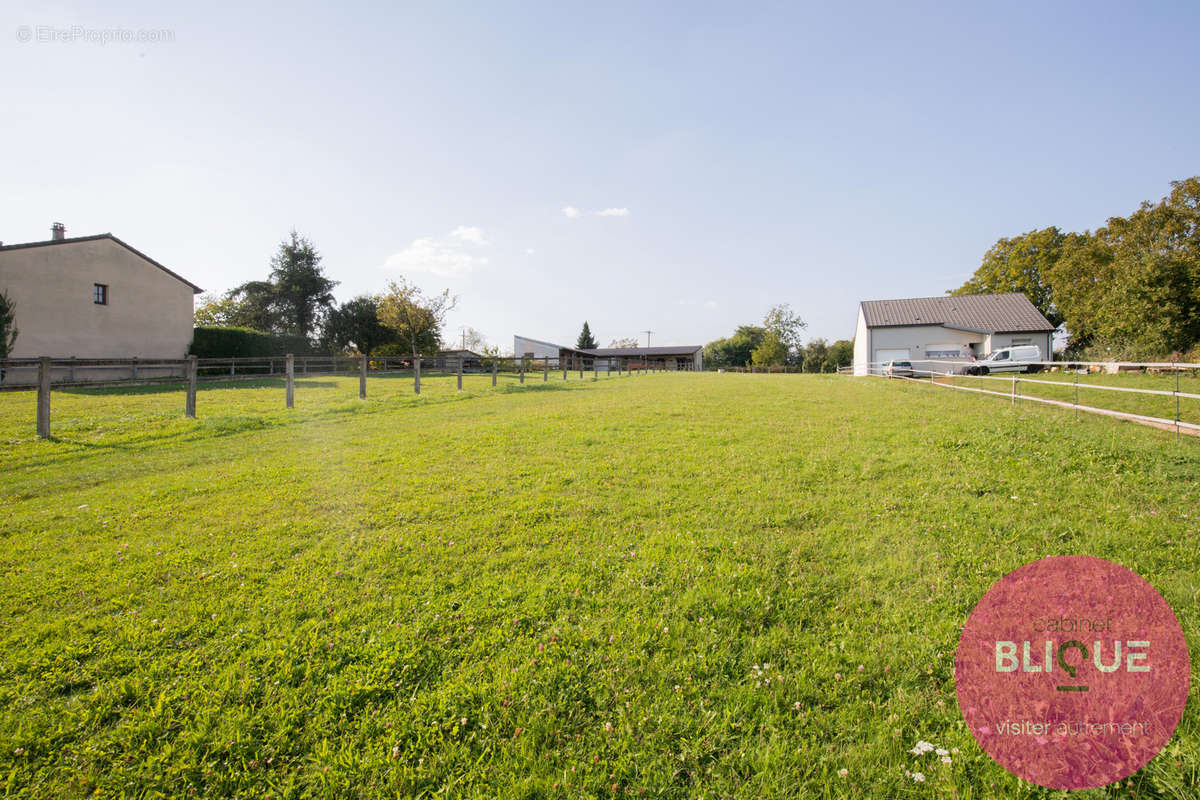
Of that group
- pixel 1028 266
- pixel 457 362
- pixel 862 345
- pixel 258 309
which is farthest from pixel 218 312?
pixel 1028 266

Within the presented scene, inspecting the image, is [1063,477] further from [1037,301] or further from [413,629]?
[1037,301]

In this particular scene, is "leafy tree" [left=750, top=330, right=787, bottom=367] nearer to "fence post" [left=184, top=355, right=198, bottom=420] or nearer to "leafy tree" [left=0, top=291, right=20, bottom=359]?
"fence post" [left=184, top=355, right=198, bottom=420]

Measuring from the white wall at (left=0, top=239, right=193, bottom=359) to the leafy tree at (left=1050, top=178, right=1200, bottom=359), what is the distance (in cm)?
5240

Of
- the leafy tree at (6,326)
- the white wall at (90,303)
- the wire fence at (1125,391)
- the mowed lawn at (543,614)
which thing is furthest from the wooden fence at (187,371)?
the wire fence at (1125,391)

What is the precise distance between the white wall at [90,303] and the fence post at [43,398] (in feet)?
73.0

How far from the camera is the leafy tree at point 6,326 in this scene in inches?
836

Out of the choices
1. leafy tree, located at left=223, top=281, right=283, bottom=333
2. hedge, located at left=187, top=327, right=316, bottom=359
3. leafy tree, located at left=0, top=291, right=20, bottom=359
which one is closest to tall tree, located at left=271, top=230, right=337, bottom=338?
leafy tree, located at left=223, top=281, right=283, bottom=333

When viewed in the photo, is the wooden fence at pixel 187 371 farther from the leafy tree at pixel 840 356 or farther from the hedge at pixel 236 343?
the leafy tree at pixel 840 356

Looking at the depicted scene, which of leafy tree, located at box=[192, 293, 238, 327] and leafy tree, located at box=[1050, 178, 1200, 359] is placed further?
leafy tree, located at box=[192, 293, 238, 327]

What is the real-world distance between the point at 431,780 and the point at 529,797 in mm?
432

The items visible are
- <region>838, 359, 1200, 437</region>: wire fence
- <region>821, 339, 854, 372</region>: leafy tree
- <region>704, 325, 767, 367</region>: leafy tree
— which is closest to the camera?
<region>838, 359, 1200, 437</region>: wire fence

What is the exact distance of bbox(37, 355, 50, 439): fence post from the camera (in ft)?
28.0

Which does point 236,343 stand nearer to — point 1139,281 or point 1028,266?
point 1139,281

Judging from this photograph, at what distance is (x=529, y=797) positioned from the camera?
6.58ft
